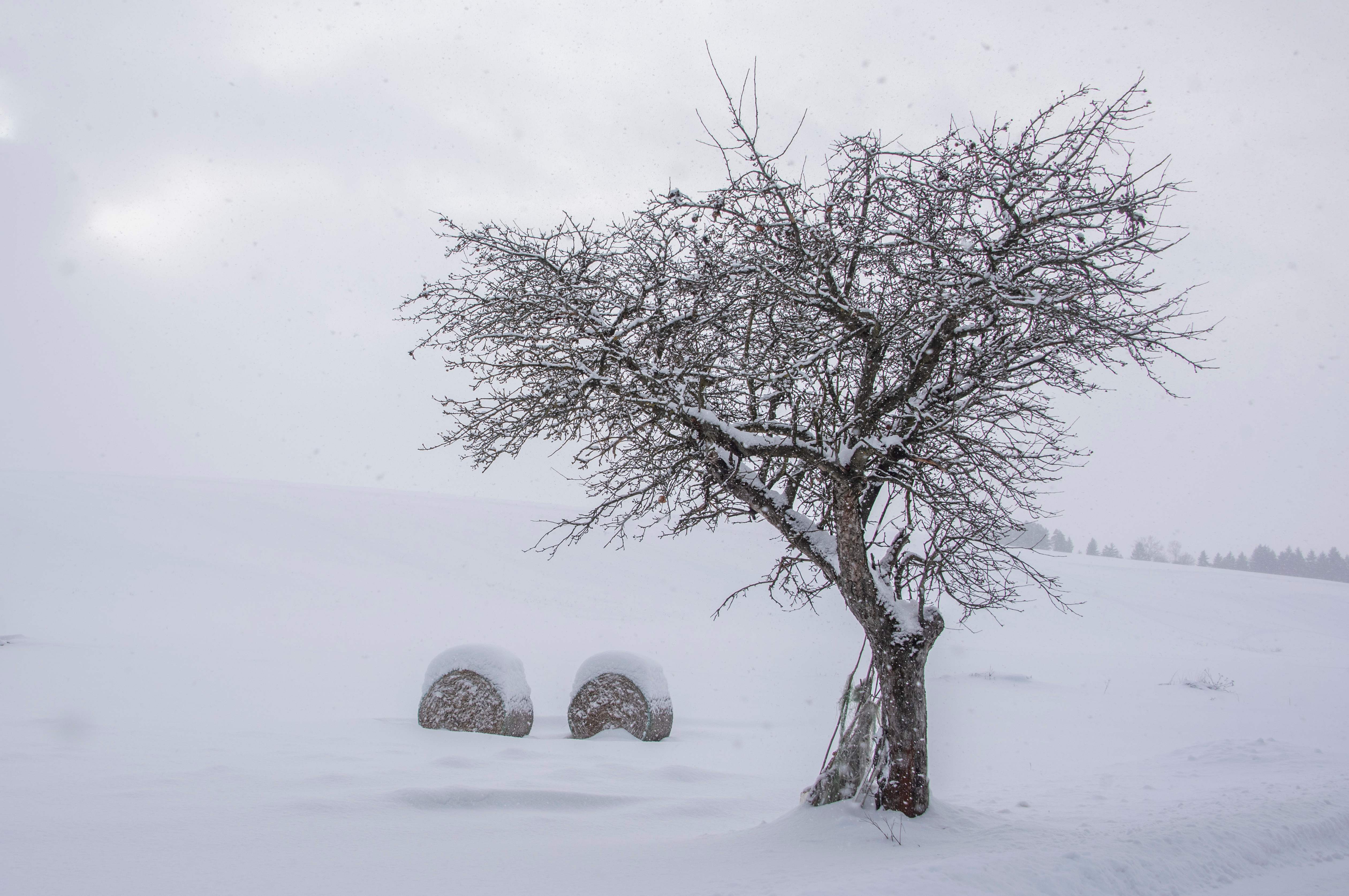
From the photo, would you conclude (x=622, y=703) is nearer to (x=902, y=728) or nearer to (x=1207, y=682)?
(x=902, y=728)

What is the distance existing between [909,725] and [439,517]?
27.1 metres

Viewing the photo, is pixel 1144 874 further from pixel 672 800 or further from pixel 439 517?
pixel 439 517

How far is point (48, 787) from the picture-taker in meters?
5.84

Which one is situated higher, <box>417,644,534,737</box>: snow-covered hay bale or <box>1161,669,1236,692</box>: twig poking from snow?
<box>417,644,534,737</box>: snow-covered hay bale

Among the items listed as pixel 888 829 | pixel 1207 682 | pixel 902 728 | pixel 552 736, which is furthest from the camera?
pixel 1207 682

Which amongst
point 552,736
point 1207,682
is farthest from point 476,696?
point 1207,682

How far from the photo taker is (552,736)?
992 centimetres

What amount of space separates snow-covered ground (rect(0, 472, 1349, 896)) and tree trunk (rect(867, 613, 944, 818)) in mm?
165

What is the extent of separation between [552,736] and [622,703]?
3.11 ft

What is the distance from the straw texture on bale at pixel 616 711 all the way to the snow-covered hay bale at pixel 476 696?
0.65 meters

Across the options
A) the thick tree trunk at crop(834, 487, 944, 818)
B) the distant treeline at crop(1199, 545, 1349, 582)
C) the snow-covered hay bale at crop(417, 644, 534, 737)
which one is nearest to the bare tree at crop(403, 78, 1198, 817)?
the thick tree trunk at crop(834, 487, 944, 818)

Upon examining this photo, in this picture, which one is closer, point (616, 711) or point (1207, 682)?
point (616, 711)

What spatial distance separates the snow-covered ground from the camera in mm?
4957

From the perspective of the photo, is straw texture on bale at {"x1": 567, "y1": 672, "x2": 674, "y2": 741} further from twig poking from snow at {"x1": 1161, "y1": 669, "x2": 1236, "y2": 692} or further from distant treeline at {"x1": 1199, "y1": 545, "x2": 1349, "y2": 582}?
distant treeline at {"x1": 1199, "y1": 545, "x2": 1349, "y2": 582}
